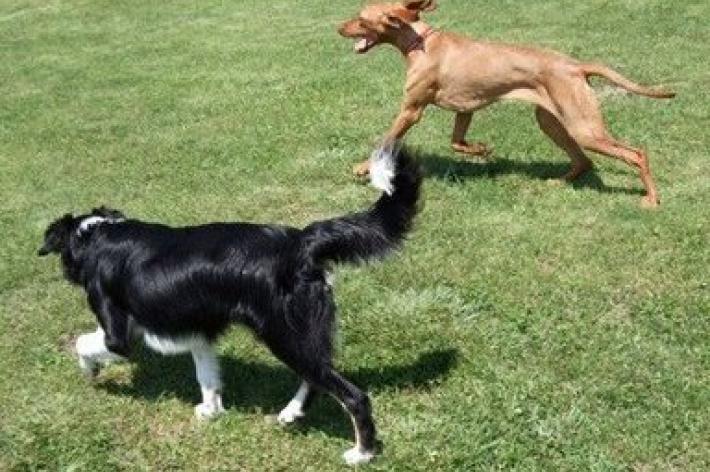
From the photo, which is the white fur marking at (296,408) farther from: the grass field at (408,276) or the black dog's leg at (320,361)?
the black dog's leg at (320,361)

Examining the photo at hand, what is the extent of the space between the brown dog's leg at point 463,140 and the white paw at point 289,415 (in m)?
4.20

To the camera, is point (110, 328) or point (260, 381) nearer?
point (110, 328)

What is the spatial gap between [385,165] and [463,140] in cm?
428

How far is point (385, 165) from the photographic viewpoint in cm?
405

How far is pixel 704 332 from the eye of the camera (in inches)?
205

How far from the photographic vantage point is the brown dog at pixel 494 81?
275 inches

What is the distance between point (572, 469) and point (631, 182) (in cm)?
398

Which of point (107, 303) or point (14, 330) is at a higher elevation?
point (107, 303)

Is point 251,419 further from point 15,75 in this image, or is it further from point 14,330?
point 15,75

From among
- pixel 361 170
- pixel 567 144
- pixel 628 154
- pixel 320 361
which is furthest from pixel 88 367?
pixel 567 144

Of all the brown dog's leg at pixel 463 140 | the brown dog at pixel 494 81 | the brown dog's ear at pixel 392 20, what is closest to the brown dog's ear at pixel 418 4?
the brown dog at pixel 494 81

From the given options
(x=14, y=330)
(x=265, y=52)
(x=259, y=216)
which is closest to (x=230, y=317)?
(x=14, y=330)

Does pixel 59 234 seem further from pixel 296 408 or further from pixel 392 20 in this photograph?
pixel 392 20

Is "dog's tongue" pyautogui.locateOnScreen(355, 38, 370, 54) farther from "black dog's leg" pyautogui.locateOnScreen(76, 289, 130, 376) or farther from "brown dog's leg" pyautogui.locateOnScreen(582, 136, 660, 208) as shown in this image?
"black dog's leg" pyautogui.locateOnScreen(76, 289, 130, 376)
